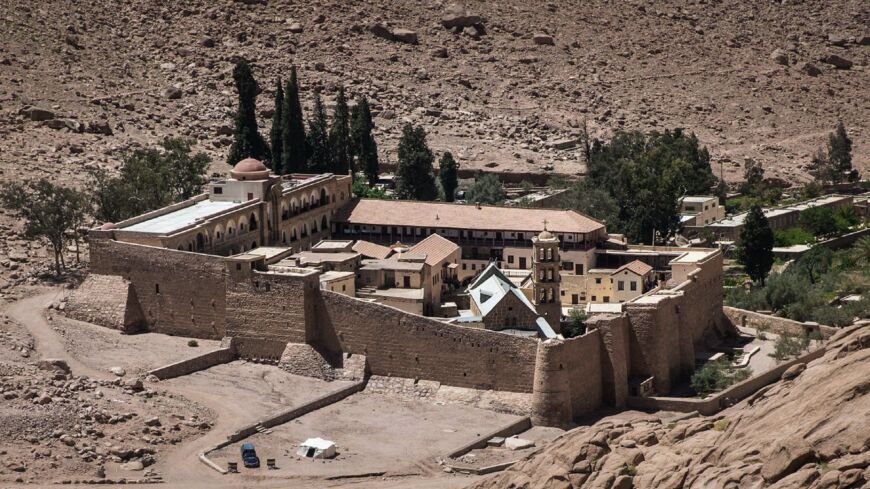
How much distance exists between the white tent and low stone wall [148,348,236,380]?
8792 millimetres

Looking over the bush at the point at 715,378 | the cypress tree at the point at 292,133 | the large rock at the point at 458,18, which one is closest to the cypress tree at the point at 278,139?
the cypress tree at the point at 292,133

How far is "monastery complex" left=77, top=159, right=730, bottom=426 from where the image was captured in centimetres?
7838

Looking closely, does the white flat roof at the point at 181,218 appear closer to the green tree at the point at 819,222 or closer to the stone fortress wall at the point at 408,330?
the stone fortress wall at the point at 408,330

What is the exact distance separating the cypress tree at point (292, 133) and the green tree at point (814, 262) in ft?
82.2

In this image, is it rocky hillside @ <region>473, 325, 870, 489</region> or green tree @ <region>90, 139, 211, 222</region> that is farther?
green tree @ <region>90, 139, 211, 222</region>

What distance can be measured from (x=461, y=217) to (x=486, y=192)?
15898 mm

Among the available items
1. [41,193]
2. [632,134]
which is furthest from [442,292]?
[632,134]

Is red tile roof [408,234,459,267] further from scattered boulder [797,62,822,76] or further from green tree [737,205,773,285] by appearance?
scattered boulder [797,62,822,76]

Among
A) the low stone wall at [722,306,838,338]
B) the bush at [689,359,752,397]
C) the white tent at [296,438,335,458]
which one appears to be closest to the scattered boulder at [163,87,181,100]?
the low stone wall at [722,306,838,338]

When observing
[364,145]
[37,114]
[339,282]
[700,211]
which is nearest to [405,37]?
[364,145]

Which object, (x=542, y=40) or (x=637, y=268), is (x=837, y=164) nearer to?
(x=542, y=40)

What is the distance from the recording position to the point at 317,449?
7206 cm

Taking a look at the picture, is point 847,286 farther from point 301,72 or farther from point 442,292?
point 301,72

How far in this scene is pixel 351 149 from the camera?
10919 centimetres
